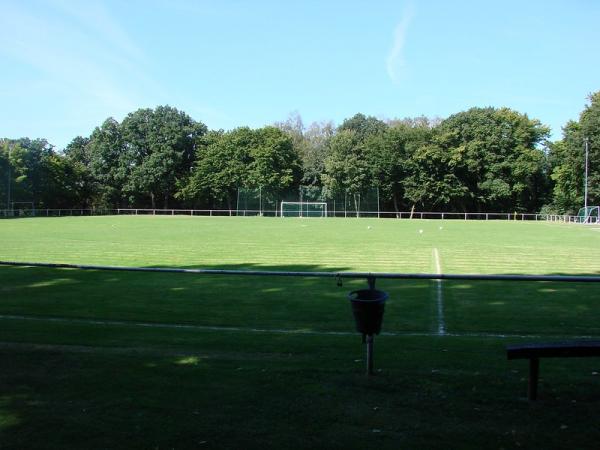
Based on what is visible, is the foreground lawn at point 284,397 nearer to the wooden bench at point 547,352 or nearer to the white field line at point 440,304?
the wooden bench at point 547,352

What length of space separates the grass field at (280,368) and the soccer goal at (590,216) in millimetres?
45879

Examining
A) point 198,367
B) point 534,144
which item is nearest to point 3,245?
point 198,367

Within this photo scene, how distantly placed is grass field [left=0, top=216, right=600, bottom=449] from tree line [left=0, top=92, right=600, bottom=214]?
6098cm

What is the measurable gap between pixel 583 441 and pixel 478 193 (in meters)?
73.4

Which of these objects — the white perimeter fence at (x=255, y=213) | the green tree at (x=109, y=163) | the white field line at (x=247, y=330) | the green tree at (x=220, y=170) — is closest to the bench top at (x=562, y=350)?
the white field line at (x=247, y=330)

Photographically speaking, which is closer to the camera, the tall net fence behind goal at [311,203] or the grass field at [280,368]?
the grass field at [280,368]

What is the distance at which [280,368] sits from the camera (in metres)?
5.73

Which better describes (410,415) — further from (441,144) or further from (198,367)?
(441,144)

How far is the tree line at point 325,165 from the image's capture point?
71.2 meters

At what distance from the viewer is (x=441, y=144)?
7381 centimetres

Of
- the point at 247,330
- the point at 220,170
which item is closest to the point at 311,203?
the point at 220,170

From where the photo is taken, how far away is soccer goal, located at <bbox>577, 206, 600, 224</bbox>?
2047 inches

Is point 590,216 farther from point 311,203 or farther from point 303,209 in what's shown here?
point 303,209

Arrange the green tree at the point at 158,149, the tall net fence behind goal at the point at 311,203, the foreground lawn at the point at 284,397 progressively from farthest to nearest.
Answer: the green tree at the point at 158,149 < the tall net fence behind goal at the point at 311,203 < the foreground lawn at the point at 284,397
